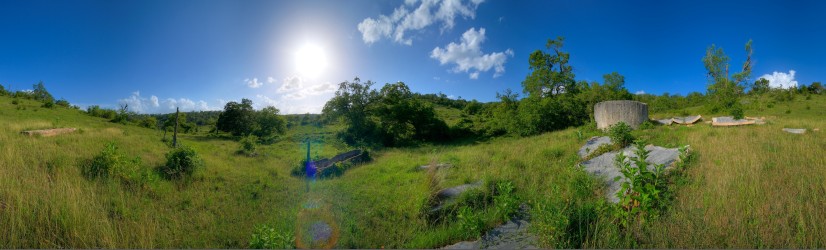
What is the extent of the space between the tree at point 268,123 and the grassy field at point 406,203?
46.0 ft

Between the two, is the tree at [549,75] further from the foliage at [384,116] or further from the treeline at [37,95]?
the treeline at [37,95]

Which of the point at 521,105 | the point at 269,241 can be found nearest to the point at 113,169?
the point at 269,241

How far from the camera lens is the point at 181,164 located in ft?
30.4

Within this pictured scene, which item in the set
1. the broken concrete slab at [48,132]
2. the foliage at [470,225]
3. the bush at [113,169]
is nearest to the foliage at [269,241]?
the foliage at [470,225]

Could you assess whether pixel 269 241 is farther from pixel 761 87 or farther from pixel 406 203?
pixel 761 87

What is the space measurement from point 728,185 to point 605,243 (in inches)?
117

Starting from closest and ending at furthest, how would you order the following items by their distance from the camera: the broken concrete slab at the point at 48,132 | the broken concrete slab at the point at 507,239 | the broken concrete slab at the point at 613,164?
the broken concrete slab at the point at 507,239 < the broken concrete slab at the point at 613,164 < the broken concrete slab at the point at 48,132

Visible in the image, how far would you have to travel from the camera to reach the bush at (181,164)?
901 cm

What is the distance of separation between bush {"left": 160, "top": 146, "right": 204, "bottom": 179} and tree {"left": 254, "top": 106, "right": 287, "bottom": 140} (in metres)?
14.8

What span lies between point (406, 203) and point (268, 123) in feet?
71.4

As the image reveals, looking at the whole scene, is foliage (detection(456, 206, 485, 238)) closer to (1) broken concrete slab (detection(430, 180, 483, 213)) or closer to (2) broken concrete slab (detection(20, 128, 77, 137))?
(1) broken concrete slab (detection(430, 180, 483, 213))

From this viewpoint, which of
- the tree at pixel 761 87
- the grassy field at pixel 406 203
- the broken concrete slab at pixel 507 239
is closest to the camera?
the grassy field at pixel 406 203

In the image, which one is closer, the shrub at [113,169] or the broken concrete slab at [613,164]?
the broken concrete slab at [613,164]

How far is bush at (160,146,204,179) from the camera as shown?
29.6 feet
